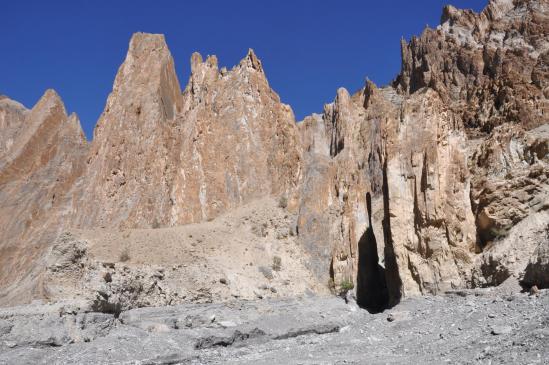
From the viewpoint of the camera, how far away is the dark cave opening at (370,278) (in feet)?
95.8

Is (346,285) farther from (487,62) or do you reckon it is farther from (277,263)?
(487,62)

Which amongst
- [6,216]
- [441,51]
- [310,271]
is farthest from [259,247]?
[441,51]

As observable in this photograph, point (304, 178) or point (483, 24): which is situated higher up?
point (483, 24)

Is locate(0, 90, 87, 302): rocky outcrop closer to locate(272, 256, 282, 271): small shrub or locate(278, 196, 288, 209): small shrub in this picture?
locate(272, 256, 282, 271): small shrub

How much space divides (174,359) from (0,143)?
163 feet

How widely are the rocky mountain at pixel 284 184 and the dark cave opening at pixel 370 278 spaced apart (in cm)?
11

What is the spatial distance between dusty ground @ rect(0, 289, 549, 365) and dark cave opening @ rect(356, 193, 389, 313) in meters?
3.34

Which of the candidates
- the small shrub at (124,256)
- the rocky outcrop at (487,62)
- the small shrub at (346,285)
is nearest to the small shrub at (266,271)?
the small shrub at (346,285)

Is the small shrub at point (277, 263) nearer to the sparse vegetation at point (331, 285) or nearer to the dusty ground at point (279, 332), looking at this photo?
the sparse vegetation at point (331, 285)

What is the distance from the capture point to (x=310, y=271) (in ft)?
97.9

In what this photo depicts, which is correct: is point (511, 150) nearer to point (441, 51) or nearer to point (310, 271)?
point (310, 271)

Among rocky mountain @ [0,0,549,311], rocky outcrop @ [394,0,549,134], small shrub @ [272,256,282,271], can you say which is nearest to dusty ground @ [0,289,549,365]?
rocky mountain @ [0,0,549,311]

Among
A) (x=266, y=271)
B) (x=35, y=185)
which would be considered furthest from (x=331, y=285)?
(x=35, y=185)

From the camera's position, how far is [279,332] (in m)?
23.6
